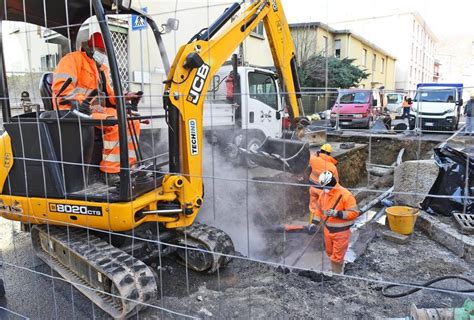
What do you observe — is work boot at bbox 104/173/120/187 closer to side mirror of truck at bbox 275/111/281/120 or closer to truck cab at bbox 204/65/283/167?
truck cab at bbox 204/65/283/167

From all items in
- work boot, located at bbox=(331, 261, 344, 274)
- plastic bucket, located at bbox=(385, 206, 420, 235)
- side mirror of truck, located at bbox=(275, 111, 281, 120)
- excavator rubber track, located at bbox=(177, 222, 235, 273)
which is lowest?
work boot, located at bbox=(331, 261, 344, 274)

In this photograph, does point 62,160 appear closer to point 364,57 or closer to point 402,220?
point 364,57

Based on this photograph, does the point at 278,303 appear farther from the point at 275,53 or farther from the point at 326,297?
the point at 275,53

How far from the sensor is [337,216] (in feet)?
14.0

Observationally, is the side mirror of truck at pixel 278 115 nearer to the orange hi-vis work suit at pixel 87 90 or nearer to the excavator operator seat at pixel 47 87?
the orange hi-vis work suit at pixel 87 90

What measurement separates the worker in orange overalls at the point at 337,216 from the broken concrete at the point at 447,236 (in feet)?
5.02

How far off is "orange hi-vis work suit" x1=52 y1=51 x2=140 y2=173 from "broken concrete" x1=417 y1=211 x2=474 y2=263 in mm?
3955

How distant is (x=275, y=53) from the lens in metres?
4.96

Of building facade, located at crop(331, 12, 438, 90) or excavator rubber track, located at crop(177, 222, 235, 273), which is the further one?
excavator rubber track, located at crop(177, 222, 235, 273)

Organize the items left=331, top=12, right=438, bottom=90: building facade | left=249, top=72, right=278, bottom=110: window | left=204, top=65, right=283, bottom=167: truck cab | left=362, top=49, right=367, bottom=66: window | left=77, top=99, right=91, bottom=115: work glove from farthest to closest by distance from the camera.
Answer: left=249, top=72, right=278, bottom=110: window → left=204, top=65, right=283, bottom=167: truck cab → left=362, top=49, right=367, bottom=66: window → left=77, top=99, right=91, bottom=115: work glove → left=331, top=12, right=438, bottom=90: building facade

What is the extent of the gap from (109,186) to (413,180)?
480cm

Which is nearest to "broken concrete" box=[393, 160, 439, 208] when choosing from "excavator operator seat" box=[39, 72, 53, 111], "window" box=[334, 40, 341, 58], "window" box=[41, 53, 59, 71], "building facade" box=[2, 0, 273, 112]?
"window" box=[334, 40, 341, 58]

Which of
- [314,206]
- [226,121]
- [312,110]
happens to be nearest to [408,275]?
[314,206]

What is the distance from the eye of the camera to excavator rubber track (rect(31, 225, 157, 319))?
3025mm
